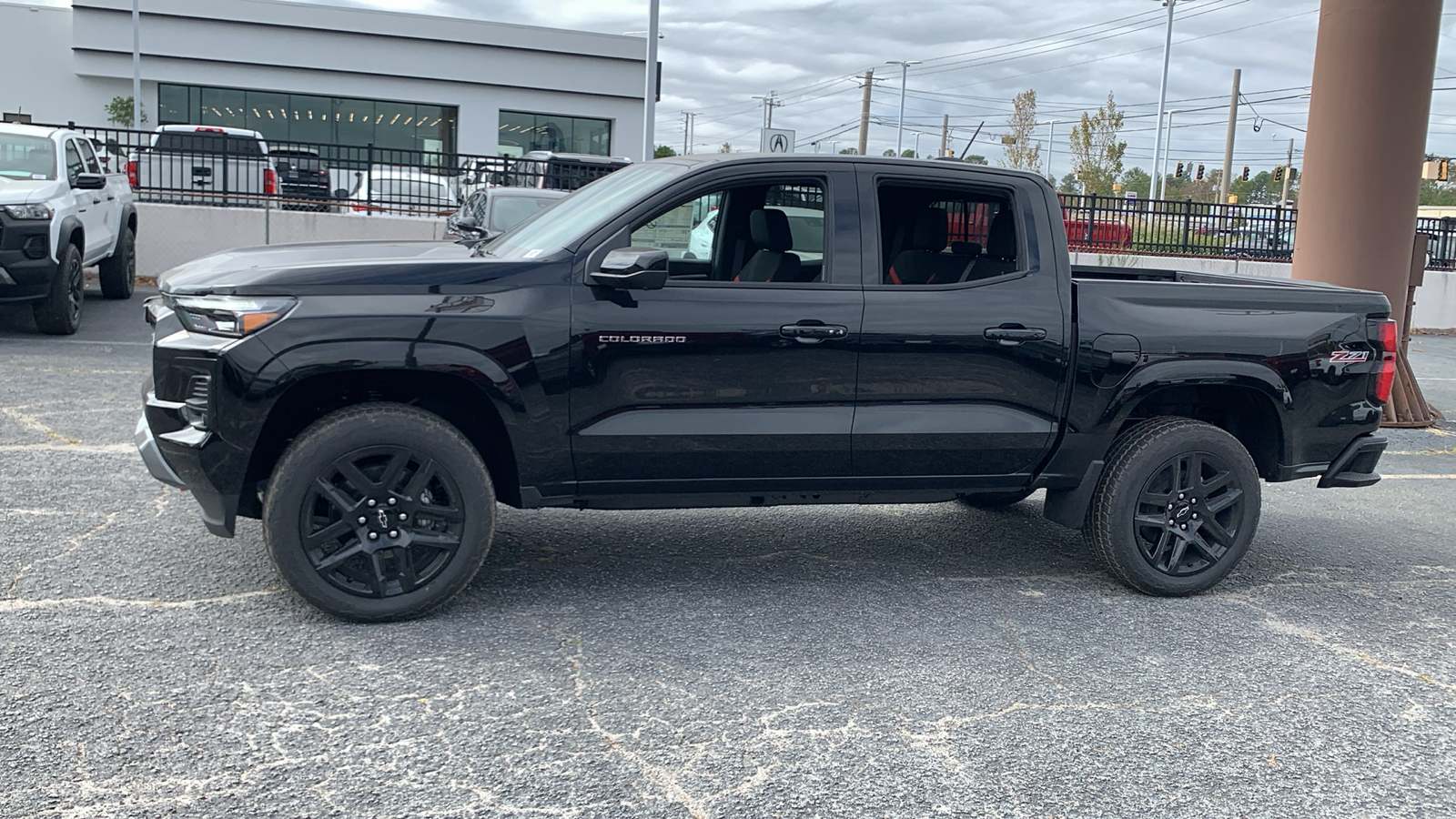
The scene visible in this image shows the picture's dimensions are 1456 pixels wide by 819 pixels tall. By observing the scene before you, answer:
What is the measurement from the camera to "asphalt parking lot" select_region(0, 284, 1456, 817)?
345cm

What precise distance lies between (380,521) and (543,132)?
47.8 meters

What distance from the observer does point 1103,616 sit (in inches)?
201

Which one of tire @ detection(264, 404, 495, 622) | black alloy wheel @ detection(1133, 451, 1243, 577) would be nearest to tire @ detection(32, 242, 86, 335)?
tire @ detection(264, 404, 495, 622)

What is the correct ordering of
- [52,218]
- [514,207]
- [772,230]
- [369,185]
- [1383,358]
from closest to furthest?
[772,230] < [1383,358] < [52,218] < [514,207] < [369,185]

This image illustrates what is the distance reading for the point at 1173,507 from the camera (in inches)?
211

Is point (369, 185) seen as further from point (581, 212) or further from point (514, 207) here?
point (581, 212)

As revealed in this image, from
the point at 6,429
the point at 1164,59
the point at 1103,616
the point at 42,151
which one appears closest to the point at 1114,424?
the point at 1103,616

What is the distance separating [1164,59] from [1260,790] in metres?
48.4

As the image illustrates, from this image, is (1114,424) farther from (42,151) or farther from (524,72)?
(524,72)

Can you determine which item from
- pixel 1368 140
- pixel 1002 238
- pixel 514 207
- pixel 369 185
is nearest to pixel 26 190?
pixel 514 207

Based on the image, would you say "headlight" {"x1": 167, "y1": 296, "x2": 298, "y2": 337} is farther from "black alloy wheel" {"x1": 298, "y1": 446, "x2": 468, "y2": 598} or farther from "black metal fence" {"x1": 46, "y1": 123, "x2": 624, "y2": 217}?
"black metal fence" {"x1": 46, "y1": 123, "x2": 624, "y2": 217}

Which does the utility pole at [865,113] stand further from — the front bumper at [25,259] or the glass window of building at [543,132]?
the front bumper at [25,259]

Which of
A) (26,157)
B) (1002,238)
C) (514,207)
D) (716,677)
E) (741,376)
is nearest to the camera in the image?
(716,677)

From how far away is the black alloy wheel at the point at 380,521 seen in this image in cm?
441
